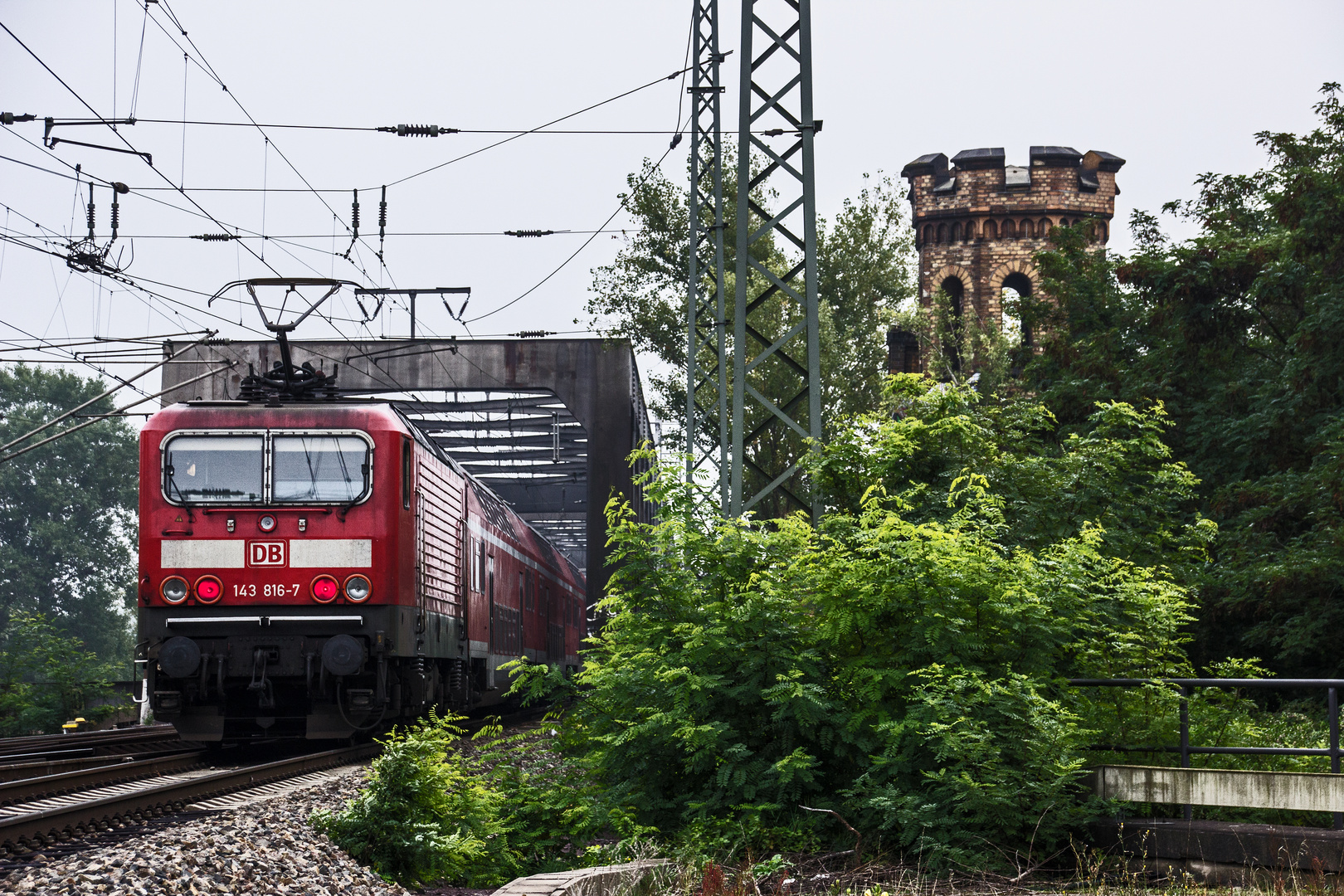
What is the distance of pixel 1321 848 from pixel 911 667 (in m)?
2.70

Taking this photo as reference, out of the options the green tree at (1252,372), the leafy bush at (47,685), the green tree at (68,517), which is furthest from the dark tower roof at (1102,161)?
the green tree at (68,517)

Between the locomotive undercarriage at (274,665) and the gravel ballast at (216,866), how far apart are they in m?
A: 4.77

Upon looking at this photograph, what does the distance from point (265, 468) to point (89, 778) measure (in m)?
3.67

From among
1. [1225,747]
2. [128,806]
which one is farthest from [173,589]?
[1225,747]

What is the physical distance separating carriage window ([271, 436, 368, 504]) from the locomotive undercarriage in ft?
4.04

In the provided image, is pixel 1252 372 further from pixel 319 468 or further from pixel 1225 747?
pixel 319 468

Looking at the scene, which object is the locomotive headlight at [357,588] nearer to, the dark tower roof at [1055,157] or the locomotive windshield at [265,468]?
the locomotive windshield at [265,468]

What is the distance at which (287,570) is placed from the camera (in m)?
13.7

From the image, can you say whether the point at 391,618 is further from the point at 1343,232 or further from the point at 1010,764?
the point at 1343,232

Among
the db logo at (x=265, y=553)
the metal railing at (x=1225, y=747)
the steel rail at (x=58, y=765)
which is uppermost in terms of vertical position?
the db logo at (x=265, y=553)

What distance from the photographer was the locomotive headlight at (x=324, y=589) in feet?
45.0

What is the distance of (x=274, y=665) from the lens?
13.6m

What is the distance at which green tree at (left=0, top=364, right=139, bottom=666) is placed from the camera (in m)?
65.0

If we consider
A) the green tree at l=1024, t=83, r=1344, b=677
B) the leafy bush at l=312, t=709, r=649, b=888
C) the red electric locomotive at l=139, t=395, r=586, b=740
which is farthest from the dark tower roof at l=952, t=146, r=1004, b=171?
the leafy bush at l=312, t=709, r=649, b=888
